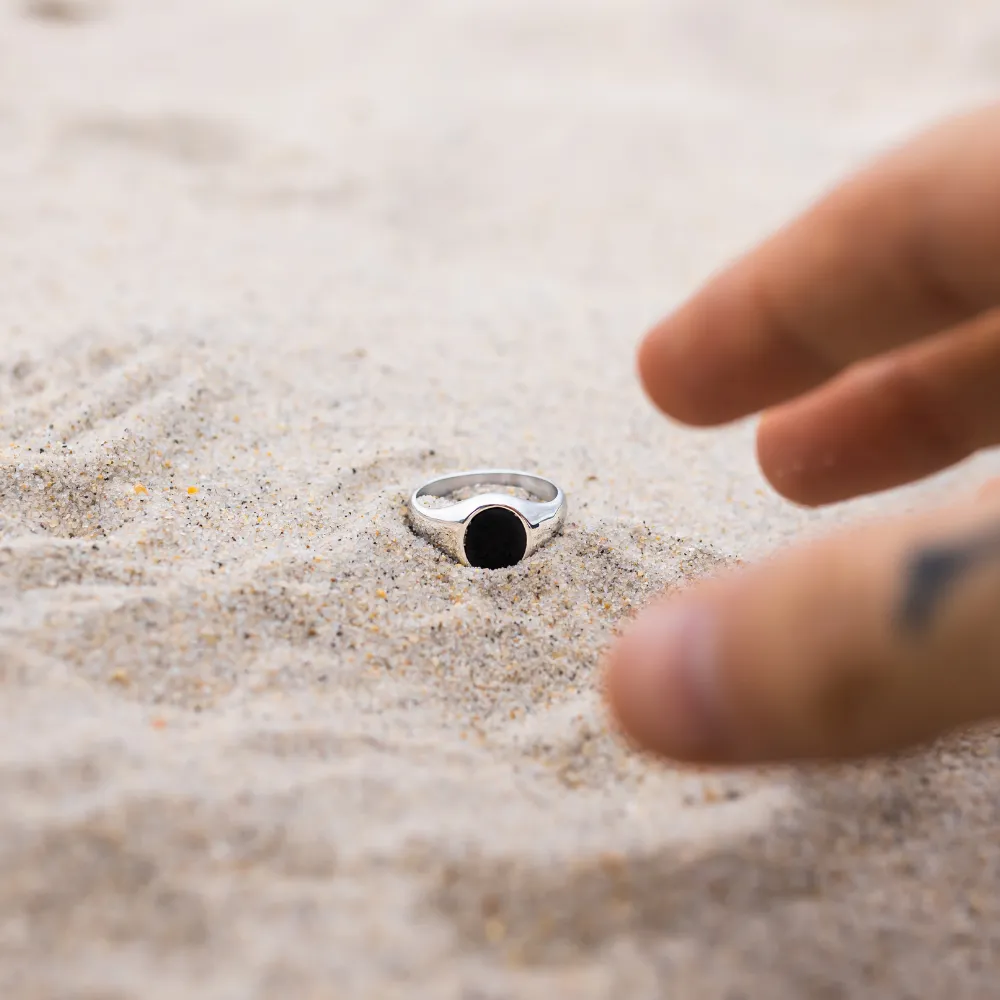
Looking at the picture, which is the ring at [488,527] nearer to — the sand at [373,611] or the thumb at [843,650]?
the sand at [373,611]

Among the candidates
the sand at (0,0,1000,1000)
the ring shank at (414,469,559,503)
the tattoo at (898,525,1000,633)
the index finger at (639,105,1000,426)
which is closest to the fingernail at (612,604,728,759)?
the tattoo at (898,525,1000,633)

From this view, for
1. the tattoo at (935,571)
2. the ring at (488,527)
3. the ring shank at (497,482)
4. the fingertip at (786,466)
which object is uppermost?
the tattoo at (935,571)

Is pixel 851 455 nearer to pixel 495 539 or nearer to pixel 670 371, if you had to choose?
pixel 670 371

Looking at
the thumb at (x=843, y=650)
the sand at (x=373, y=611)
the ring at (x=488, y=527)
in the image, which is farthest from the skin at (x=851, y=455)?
the ring at (x=488, y=527)

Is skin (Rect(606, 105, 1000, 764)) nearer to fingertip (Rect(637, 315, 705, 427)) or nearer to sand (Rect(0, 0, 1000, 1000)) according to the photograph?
fingertip (Rect(637, 315, 705, 427))

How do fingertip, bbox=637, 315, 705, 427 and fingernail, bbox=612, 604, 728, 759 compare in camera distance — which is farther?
fingertip, bbox=637, 315, 705, 427

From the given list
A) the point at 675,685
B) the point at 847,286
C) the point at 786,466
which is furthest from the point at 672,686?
the point at 786,466
